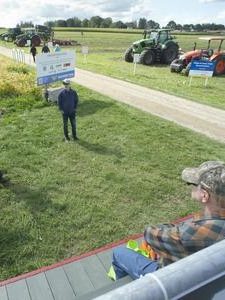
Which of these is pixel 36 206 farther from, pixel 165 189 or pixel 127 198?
pixel 165 189

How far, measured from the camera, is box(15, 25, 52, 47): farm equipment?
39.2 metres

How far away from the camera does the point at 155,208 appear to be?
624 cm

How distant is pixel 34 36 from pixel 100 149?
3404 cm

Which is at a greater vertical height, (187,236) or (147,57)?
(187,236)

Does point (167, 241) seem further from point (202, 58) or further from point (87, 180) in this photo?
point (202, 58)

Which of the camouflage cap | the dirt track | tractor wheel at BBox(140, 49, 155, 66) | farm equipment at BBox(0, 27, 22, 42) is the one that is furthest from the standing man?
farm equipment at BBox(0, 27, 22, 42)

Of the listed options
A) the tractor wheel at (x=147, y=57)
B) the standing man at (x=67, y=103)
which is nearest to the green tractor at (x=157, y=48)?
the tractor wheel at (x=147, y=57)

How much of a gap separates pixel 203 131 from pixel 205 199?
27.0 feet

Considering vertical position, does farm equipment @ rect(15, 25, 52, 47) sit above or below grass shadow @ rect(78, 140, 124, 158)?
below

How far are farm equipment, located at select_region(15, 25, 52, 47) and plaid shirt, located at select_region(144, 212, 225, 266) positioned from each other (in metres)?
35.1

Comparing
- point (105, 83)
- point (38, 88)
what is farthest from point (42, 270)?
point (105, 83)

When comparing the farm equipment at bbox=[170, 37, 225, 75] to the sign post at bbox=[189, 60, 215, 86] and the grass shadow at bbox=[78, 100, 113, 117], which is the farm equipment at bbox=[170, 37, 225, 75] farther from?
the grass shadow at bbox=[78, 100, 113, 117]

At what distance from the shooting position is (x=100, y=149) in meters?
8.97

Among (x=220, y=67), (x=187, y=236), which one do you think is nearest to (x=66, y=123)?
(x=187, y=236)
